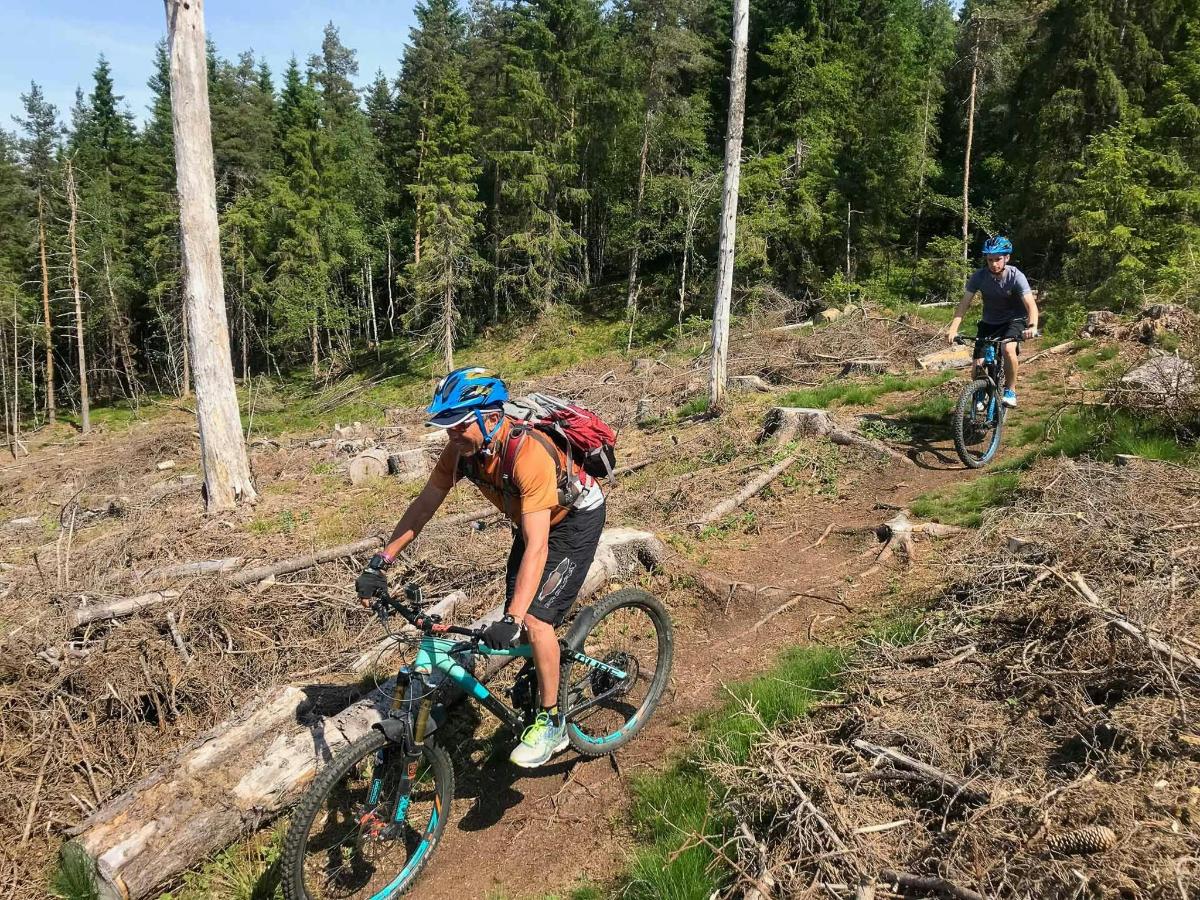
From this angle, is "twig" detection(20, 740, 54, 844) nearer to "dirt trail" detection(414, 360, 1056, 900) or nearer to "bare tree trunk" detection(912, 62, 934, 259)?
"dirt trail" detection(414, 360, 1056, 900)

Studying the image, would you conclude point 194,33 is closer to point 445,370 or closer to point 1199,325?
point 1199,325

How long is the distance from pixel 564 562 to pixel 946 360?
41.2ft

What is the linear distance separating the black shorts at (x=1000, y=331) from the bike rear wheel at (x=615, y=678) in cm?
599

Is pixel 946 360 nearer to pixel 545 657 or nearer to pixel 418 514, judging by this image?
pixel 545 657

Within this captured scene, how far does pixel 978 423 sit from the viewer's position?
26.9 ft

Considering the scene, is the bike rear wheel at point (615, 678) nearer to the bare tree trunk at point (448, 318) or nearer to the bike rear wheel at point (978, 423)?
the bike rear wheel at point (978, 423)

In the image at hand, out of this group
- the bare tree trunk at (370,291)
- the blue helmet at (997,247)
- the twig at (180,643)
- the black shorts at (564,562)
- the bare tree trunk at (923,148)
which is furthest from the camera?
the bare tree trunk at (370,291)

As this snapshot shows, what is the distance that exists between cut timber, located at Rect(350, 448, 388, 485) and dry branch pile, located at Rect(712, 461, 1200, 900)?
1066cm

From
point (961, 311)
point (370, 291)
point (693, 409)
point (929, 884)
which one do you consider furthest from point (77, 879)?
point (370, 291)

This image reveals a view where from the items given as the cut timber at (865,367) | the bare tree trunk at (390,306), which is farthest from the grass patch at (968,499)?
the bare tree trunk at (390,306)

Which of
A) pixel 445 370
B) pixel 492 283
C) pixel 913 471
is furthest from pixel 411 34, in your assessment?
pixel 913 471

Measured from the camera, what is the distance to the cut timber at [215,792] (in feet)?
12.3

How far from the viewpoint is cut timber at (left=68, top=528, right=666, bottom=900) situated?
3752mm

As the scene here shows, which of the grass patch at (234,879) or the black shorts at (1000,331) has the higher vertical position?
the black shorts at (1000,331)
